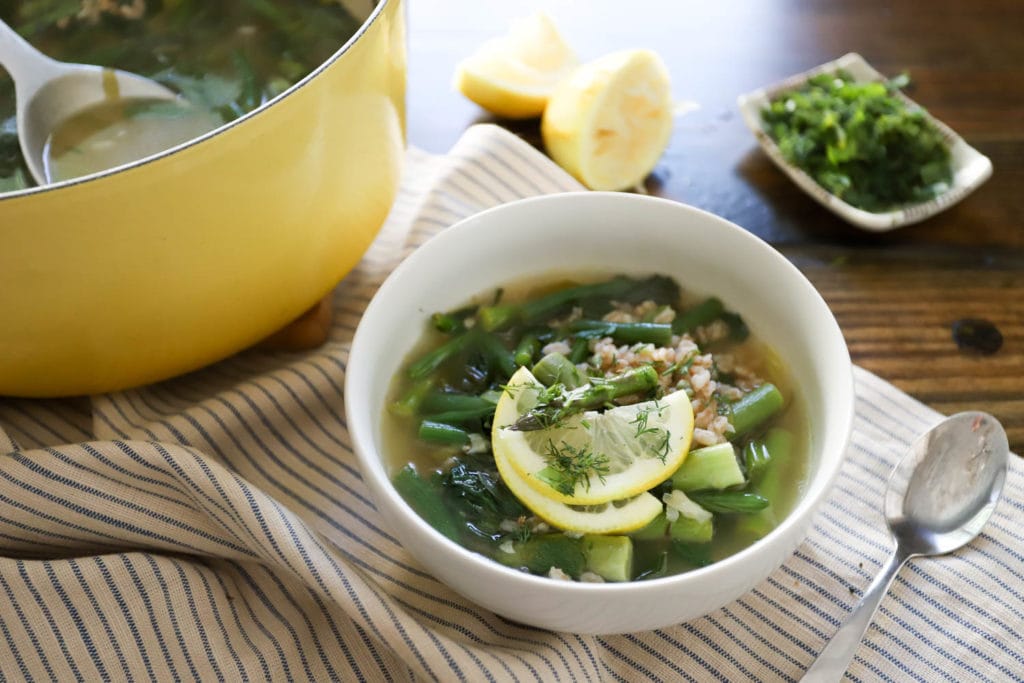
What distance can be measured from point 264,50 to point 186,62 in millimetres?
92

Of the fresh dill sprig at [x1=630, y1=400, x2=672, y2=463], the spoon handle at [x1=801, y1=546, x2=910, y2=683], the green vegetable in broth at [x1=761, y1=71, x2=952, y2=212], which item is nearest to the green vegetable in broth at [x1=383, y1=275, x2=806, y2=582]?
Result: the fresh dill sprig at [x1=630, y1=400, x2=672, y2=463]

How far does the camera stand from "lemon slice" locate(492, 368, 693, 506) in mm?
883

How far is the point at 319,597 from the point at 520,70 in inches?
31.0

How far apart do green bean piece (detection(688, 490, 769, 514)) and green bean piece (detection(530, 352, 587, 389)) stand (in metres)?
0.16

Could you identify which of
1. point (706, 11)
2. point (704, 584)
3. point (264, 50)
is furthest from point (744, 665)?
point (706, 11)

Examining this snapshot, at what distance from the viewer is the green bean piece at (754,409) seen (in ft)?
3.27

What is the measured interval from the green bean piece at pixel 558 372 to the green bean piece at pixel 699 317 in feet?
0.46

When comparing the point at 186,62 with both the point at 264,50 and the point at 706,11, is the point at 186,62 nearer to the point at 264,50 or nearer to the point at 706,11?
the point at 264,50

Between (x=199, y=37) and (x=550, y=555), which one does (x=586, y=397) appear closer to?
(x=550, y=555)

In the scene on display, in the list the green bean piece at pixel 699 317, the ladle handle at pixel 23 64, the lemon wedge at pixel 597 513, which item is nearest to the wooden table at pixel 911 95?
the green bean piece at pixel 699 317

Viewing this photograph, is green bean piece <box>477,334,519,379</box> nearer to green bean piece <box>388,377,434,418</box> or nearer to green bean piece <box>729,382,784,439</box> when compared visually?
green bean piece <box>388,377,434,418</box>

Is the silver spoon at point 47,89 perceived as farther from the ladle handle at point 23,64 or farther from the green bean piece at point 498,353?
the green bean piece at point 498,353

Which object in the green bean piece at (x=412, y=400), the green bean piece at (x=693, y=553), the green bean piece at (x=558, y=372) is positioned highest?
the green bean piece at (x=558, y=372)

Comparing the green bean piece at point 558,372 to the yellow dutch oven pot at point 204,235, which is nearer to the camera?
the yellow dutch oven pot at point 204,235
